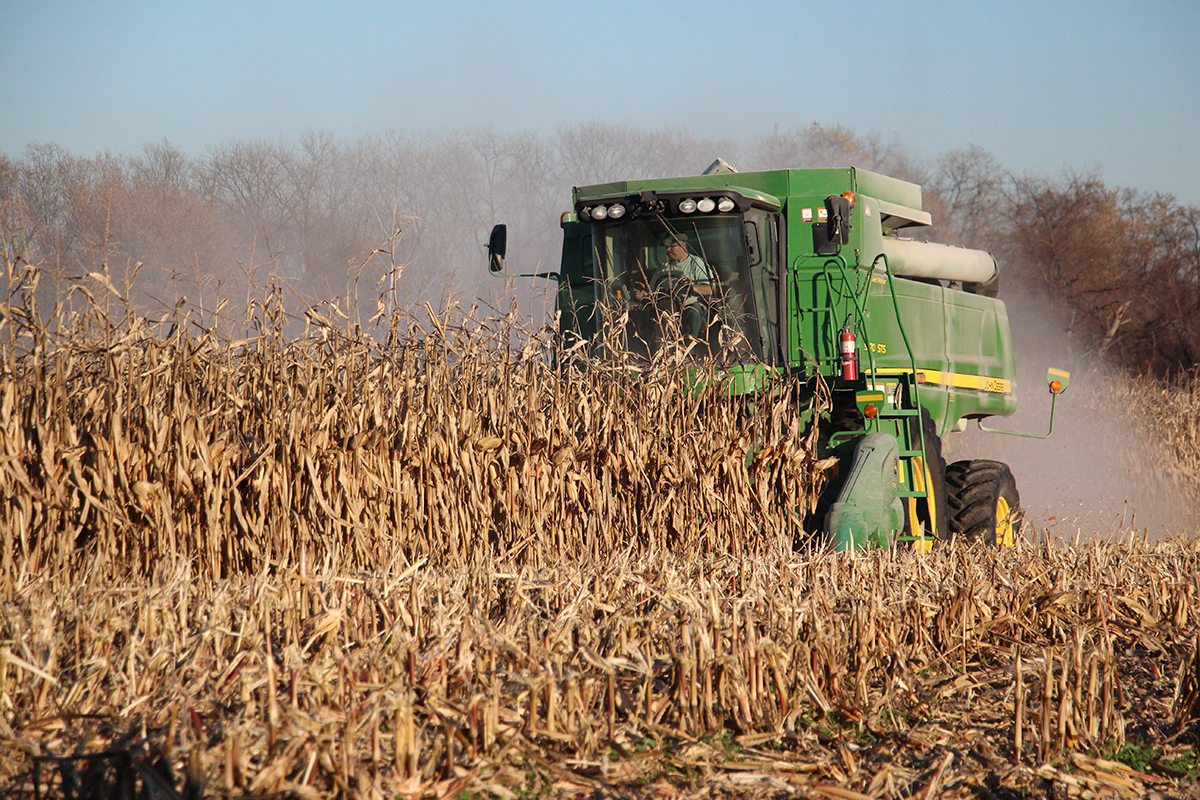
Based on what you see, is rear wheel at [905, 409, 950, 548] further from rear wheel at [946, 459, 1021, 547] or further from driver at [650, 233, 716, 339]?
driver at [650, 233, 716, 339]

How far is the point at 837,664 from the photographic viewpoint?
2.91 meters

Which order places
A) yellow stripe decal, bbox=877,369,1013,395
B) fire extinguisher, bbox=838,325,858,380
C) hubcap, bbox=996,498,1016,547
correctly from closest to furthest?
fire extinguisher, bbox=838,325,858,380 → hubcap, bbox=996,498,1016,547 → yellow stripe decal, bbox=877,369,1013,395

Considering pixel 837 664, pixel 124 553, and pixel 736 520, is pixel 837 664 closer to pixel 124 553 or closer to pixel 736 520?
pixel 736 520

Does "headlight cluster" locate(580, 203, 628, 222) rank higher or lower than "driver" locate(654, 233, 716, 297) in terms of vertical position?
higher

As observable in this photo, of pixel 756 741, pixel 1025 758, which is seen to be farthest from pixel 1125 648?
pixel 756 741

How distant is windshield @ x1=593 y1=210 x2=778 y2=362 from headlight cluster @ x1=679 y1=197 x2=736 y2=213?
0.27 ft

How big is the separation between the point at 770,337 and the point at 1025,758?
347 centimetres

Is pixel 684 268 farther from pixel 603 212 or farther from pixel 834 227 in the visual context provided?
pixel 834 227

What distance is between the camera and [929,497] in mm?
5371

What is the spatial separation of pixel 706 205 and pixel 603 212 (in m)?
0.59

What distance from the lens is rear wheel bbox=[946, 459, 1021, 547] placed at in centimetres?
589

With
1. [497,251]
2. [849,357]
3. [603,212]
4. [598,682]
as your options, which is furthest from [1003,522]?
[598,682]

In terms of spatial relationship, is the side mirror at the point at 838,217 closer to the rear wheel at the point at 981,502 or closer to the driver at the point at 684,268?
the driver at the point at 684,268

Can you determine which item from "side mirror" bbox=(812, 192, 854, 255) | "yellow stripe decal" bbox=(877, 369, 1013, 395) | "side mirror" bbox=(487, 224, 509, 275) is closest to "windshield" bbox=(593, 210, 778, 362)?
"side mirror" bbox=(812, 192, 854, 255)
